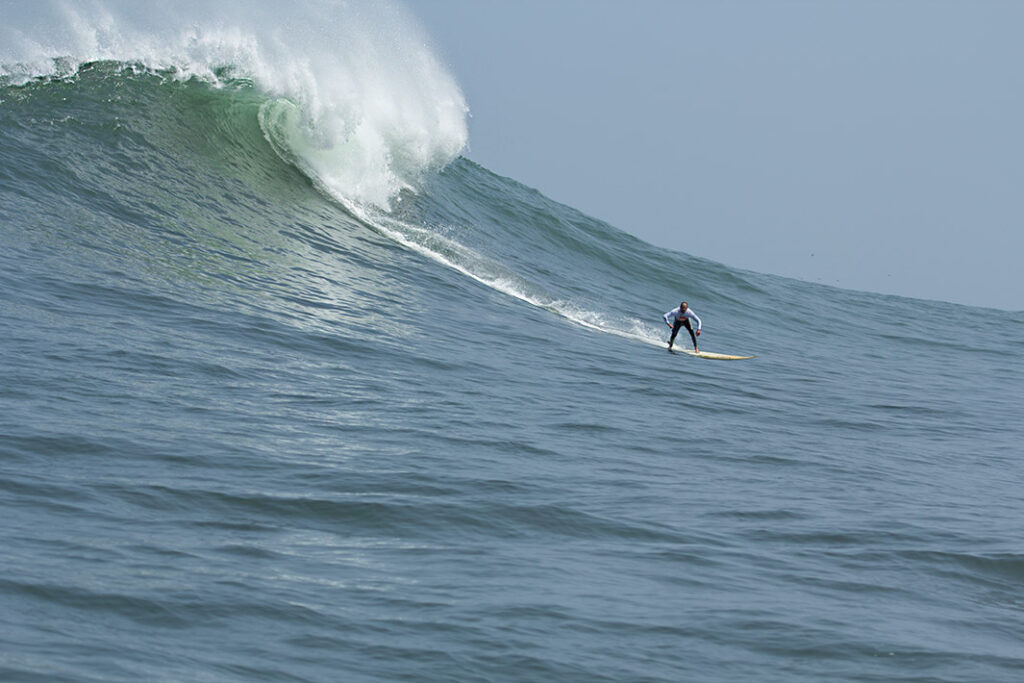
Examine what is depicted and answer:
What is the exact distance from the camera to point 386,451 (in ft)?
28.5

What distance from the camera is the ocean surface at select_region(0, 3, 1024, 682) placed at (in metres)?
5.46

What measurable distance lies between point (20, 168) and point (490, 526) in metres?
11.5

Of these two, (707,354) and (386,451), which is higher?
(707,354)

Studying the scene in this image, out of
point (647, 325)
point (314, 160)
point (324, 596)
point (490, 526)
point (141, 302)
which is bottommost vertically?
point (324, 596)

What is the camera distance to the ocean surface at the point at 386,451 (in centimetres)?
546

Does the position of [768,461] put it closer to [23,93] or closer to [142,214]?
[142,214]

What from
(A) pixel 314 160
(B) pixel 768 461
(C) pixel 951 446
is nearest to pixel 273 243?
(A) pixel 314 160

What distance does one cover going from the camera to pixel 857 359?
68.9 feet

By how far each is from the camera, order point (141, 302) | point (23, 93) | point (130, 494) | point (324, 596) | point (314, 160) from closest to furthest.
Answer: point (324, 596)
point (130, 494)
point (141, 302)
point (23, 93)
point (314, 160)

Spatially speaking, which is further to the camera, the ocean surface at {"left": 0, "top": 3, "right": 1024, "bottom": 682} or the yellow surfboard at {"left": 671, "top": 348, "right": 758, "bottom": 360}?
the yellow surfboard at {"left": 671, "top": 348, "right": 758, "bottom": 360}

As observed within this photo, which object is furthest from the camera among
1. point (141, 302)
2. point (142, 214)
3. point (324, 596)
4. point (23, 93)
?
point (23, 93)

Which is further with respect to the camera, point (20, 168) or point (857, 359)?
point (857, 359)

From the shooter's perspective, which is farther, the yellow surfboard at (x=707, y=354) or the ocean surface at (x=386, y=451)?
the yellow surfboard at (x=707, y=354)

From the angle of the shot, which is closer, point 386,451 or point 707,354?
point 386,451
